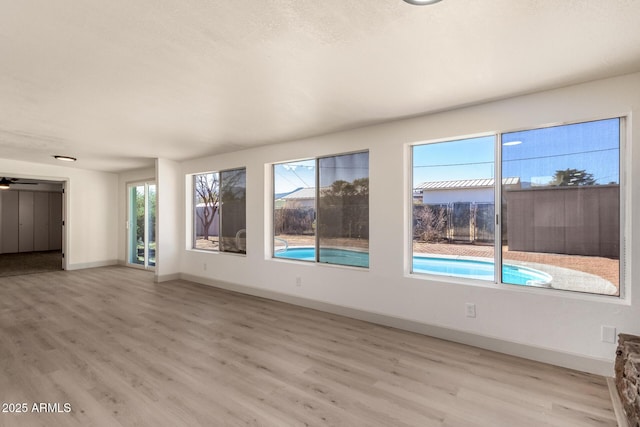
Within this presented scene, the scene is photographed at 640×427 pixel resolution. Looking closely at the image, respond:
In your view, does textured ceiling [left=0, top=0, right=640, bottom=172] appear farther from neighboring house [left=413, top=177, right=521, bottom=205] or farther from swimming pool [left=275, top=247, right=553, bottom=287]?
swimming pool [left=275, top=247, right=553, bottom=287]

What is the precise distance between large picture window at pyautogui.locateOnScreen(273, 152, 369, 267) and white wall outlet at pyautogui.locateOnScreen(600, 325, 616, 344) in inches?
93.0

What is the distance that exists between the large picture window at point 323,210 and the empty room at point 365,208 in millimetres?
35

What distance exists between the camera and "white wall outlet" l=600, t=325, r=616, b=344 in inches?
102

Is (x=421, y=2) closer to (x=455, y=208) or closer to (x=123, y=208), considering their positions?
(x=455, y=208)

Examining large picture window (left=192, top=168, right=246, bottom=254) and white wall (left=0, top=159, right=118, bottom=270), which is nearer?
large picture window (left=192, top=168, right=246, bottom=254)

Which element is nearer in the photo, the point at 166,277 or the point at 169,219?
the point at 166,277

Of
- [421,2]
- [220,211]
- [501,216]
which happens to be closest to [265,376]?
[501,216]

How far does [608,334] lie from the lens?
2.61 metres

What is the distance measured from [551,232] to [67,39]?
161 inches

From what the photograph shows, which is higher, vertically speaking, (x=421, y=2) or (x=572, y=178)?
(x=421, y=2)

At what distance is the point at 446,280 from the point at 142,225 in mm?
7212

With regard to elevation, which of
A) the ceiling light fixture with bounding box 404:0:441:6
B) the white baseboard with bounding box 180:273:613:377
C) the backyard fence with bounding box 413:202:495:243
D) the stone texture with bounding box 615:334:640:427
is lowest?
the white baseboard with bounding box 180:273:613:377

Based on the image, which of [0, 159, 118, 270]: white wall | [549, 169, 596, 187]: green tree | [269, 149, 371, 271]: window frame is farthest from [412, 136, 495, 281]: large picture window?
[0, 159, 118, 270]: white wall

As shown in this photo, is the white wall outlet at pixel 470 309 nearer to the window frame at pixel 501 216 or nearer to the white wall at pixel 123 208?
the window frame at pixel 501 216
